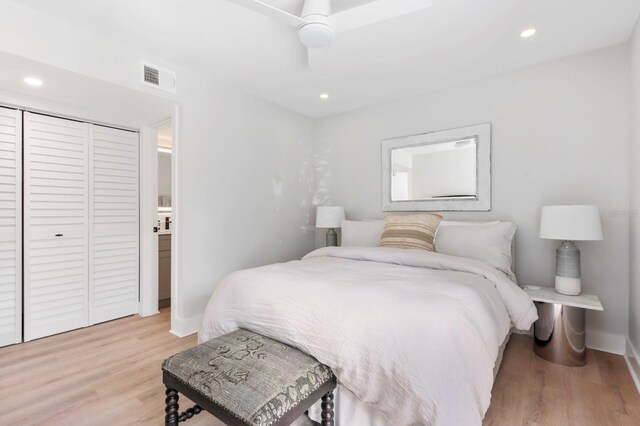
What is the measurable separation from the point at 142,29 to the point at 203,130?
2.87 ft

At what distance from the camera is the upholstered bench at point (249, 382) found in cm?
106

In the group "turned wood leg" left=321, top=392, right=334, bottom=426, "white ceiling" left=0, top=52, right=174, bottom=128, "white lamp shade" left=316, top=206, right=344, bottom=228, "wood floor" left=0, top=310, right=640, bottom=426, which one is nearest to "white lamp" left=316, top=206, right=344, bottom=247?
"white lamp shade" left=316, top=206, right=344, bottom=228

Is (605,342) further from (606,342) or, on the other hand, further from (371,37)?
(371,37)

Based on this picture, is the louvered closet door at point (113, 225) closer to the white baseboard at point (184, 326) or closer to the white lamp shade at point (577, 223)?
the white baseboard at point (184, 326)

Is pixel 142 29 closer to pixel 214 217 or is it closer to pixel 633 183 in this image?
pixel 214 217

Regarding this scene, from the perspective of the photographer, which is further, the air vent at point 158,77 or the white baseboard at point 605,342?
the air vent at point 158,77

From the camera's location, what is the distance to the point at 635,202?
2.03 metres

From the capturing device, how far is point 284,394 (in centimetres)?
109

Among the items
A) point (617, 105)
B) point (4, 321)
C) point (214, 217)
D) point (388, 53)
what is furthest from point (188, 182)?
point (617, 105)

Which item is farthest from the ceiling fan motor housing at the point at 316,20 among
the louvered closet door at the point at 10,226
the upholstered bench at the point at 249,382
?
the louvered closet door at the point at 10,226

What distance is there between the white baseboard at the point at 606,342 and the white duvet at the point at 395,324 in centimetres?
98

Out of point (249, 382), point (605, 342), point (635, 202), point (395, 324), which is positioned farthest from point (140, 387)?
point (635, 202)

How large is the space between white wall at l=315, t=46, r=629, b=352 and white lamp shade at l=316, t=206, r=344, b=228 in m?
1.19

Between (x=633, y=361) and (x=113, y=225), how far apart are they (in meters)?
4.23
